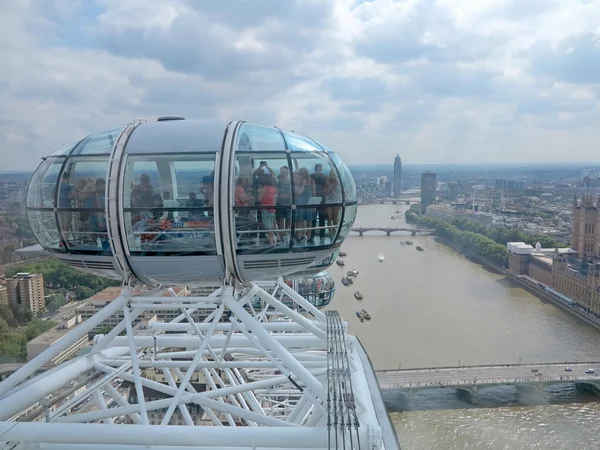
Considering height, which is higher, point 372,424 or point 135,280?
point 135,280

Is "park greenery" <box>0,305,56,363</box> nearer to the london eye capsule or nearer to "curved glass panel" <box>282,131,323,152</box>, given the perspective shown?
the london eye capsule

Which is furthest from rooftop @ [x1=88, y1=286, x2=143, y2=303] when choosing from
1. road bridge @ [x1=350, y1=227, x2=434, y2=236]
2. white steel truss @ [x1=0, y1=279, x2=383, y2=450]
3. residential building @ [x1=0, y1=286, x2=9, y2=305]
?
road bridge @ [x1=350, y1=227, x2=434, y2=236]

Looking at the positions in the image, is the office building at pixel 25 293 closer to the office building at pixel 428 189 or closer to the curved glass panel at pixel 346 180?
the curved glass panel at pixel 346 180

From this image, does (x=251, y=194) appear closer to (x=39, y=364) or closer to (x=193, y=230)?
(x=193, y=230)

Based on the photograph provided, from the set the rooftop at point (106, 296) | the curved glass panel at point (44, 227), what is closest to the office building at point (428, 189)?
the rooftop at point (106, 296)

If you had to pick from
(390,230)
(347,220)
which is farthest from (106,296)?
(390,230)

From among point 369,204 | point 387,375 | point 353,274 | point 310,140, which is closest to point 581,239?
point 353,274
